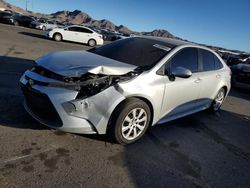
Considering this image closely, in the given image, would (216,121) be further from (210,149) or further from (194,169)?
(194,169)

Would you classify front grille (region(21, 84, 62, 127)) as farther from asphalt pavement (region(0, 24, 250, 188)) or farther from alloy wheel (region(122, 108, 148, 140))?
alloy wheel (region(122, 108, 148, 140))

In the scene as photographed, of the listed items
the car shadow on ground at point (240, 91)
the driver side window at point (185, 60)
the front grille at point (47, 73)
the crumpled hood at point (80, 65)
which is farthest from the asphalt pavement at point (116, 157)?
the car shadow on ground at point (240, 91)

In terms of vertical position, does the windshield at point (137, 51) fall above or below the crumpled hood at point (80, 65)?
above

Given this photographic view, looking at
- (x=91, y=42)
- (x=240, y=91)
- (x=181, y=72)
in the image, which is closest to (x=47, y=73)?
(x=181, y=72)

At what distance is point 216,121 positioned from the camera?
5859 millimetres

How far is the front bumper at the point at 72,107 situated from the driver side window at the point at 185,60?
1.21 meters

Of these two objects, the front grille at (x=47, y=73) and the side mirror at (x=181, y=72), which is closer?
the front grille at (x=47, y=73)

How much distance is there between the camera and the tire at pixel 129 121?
3.64 metres

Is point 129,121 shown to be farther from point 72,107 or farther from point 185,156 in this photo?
point 185,156

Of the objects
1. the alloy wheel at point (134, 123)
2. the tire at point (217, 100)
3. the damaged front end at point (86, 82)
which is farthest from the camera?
the tire at point (217, 100)

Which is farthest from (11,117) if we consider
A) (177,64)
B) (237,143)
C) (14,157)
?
(237,143)

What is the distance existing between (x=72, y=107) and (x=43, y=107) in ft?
1.54

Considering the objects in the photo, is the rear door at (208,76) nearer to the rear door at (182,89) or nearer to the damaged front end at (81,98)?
the rear door at (182,89)

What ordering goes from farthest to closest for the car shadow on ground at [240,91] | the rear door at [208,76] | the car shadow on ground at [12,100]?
the car shadow on ground at [240,91], the rear door at [208,76], the car shadow on ground at [12,100]
